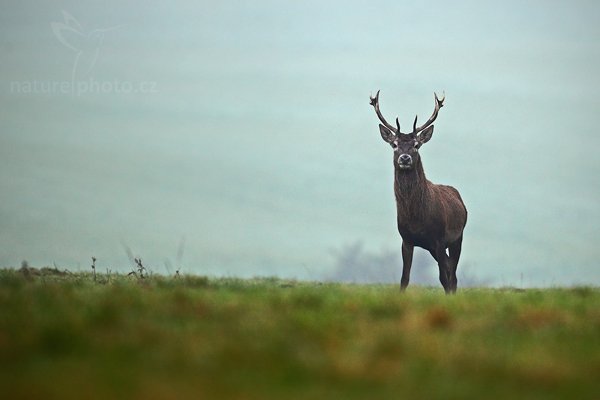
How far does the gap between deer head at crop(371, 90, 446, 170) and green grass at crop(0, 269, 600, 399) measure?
8.50 meters

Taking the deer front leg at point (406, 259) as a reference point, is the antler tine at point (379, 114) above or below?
above

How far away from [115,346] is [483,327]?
10.0 ft

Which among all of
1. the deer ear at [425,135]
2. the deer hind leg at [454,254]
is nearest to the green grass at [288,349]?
the deer ear at [425,135]

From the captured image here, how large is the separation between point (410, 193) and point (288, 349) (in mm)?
11655

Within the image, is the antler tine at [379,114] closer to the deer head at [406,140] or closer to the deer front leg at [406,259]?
the deer head at [406,140]

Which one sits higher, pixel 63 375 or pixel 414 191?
pixel 414 191

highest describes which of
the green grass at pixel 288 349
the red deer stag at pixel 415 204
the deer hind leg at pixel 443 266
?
the red deer stag at pixel 415 204

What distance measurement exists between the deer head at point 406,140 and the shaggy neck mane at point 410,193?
0.19 metres

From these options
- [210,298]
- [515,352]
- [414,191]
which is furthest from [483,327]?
[414,191]

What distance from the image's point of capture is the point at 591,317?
30.4ft

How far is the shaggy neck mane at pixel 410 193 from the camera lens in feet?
59.6

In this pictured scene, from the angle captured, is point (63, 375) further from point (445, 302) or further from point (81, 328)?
point (445, 302)

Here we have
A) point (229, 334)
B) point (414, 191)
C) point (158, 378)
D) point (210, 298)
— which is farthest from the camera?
point (414, 191)

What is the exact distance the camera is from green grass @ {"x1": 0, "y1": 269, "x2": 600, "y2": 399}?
587 centimetres
